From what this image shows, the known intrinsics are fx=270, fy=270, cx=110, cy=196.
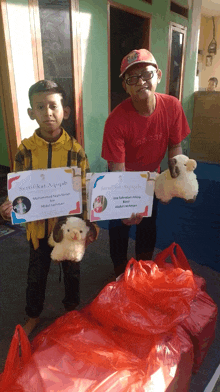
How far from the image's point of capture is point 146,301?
106 centimetres

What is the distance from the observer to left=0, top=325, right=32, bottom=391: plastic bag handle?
0.81 metres

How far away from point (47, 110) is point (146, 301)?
2.67ft

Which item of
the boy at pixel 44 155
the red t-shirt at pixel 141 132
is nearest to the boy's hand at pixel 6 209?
the boy at pixel 44 155

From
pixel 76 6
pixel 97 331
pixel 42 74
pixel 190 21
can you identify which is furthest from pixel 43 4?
pixel 190 21

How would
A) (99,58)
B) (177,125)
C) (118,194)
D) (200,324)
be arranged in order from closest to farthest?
(200,324), (118,194), (177,125), (99,58)

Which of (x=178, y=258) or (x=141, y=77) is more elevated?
(x=141, y=77)

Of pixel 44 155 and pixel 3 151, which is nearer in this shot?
pixel 44 155

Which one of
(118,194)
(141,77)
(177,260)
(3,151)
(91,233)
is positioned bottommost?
(177,260)

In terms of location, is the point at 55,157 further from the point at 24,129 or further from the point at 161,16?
the point at 161,16

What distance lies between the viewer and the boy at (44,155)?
3.20ft

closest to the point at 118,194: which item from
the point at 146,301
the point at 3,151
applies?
the point at 146,301

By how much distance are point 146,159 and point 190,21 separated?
3927 millimetres

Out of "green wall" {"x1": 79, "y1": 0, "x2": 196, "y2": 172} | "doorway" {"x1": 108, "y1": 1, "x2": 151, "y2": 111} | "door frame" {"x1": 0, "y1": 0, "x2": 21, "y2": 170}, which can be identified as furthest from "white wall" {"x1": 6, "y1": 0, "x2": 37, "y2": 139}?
"doorway" {"x1": 108, "y1": 1, "x2": 151, "y2": 111}

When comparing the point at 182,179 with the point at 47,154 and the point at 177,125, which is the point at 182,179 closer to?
the point at 177,125
